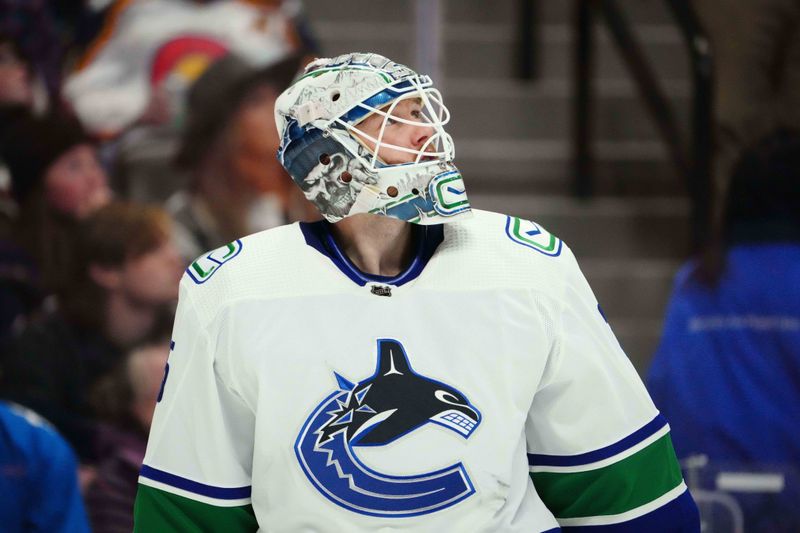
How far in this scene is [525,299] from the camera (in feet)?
6.11

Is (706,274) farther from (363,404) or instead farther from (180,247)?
(363,404)

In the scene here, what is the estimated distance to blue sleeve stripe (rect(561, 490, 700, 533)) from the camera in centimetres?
190

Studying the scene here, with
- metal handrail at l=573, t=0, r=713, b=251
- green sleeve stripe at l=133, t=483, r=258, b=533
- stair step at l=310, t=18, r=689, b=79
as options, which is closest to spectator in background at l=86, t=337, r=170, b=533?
stair step at l=310, t=18, r=689, b=79

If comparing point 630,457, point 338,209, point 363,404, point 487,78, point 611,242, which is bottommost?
point 611,242

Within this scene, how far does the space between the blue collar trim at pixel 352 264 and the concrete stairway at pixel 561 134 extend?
2406mm

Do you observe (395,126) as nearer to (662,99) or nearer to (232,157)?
(232,157)

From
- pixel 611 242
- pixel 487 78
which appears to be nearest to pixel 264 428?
pixel 611 242

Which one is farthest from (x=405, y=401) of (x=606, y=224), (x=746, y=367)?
(x=606, y=224)

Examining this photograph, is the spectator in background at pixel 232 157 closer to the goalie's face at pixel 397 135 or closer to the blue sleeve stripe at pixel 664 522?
the goalie's face at pixel 397 135

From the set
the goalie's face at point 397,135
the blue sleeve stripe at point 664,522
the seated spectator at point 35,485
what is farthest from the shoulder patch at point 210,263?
the seated spectator at point 35,485

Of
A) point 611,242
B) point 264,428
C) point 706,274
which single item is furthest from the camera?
point 611,242

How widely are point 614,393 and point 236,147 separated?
256 cm

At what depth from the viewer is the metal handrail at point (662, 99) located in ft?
13.4

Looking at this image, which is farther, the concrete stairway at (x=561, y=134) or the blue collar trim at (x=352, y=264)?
the concrete stairway at (x=561, y=134)
